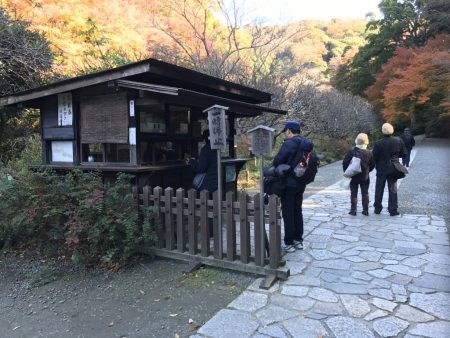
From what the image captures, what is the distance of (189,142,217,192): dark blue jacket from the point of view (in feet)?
16.8

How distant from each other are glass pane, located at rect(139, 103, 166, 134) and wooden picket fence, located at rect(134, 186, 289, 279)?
100cm

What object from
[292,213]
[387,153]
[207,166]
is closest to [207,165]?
[207,166]

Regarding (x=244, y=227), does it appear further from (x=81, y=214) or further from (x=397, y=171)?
(x=397, y=171)

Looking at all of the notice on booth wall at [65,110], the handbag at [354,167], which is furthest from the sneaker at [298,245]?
the notice on booth wall at [65,110]

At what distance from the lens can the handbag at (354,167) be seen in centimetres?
680

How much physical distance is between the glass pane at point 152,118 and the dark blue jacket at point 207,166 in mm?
831

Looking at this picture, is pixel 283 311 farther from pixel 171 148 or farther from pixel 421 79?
pixel 421 79

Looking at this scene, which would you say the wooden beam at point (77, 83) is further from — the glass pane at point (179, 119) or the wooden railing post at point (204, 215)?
the wooden railing post at point (204, 215)

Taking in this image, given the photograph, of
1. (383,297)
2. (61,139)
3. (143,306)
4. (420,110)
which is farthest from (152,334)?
(420,110)

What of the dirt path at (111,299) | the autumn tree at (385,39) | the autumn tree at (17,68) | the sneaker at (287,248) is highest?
the autumn tree at (385,39)

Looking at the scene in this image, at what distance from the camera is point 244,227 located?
14.0 ft

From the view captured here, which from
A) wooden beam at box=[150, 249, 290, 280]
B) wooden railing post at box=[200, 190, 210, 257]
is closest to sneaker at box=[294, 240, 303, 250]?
wooden beam at box=[150, 249, 290, 280]

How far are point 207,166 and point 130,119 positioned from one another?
1310 mm

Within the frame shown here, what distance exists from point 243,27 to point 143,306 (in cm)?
1355
